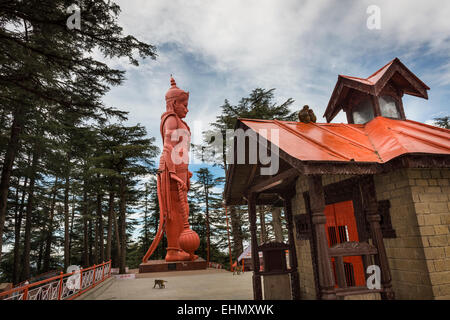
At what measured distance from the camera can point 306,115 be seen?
21.6 feet

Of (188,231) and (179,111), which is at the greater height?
(179,111)

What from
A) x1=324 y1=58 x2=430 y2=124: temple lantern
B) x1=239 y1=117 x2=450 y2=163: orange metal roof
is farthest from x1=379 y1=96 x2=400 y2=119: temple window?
x1=239 y1=117 x2=450 y2=163: orange metal roof

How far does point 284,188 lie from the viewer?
316 inches

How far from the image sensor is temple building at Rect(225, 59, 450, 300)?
4.17m

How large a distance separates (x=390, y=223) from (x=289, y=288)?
3.74 m

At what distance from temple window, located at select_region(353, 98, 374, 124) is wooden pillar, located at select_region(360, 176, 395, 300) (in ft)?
12.9

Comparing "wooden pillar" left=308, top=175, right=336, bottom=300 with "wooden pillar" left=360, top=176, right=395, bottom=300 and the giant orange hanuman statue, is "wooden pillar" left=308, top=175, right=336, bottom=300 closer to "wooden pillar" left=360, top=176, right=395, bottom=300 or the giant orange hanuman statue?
"wooden pillar" left=360, top=176, right=395, bottom=300

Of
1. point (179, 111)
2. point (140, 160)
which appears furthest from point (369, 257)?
point (140, 160)

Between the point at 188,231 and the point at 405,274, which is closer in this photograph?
the point at 405,274

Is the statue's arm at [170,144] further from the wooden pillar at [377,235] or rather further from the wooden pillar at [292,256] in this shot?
the wooden pillar at [377,235]

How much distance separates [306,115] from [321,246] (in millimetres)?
3670

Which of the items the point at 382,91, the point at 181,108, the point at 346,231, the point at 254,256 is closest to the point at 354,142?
the point at 346,231
